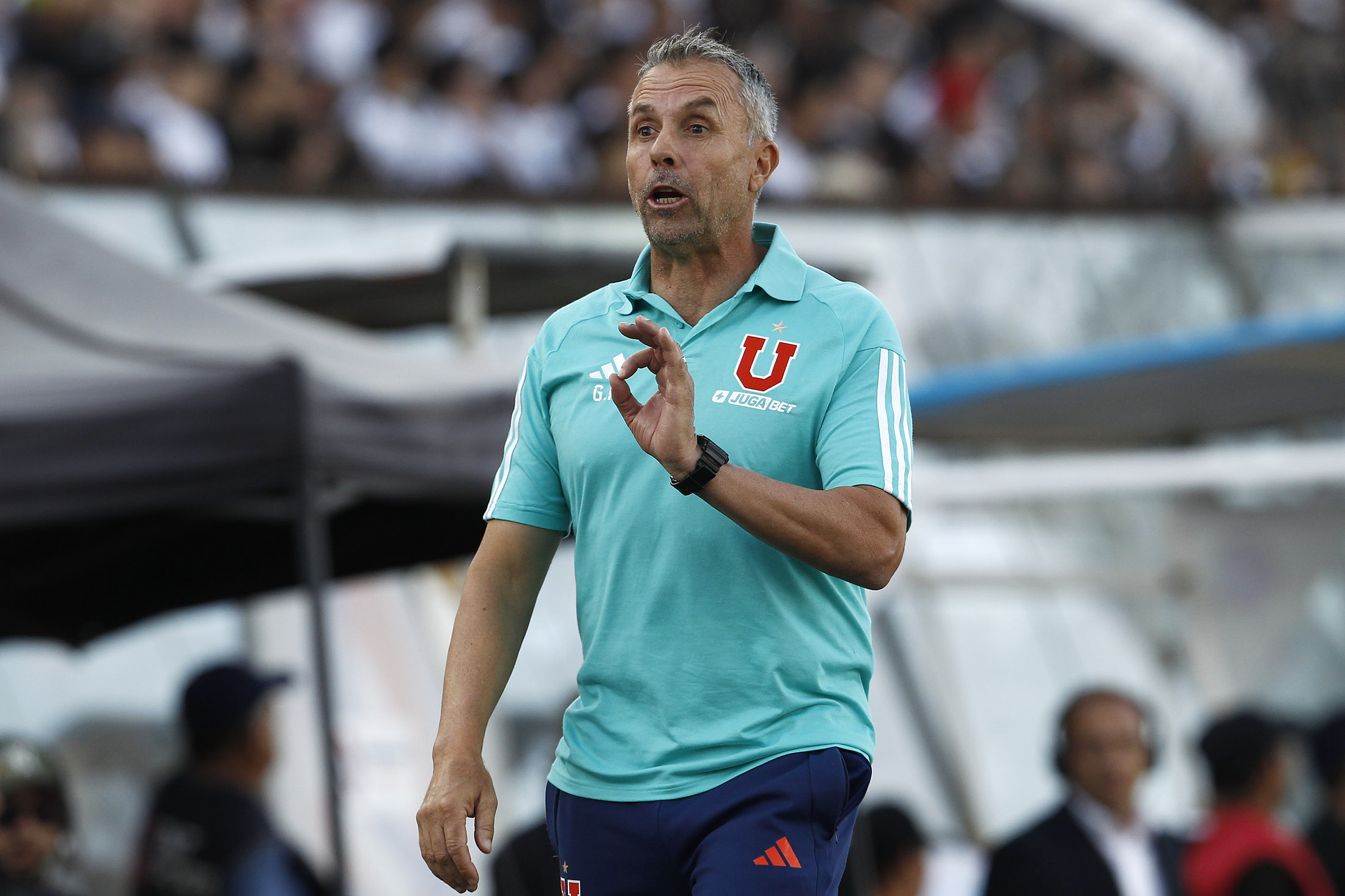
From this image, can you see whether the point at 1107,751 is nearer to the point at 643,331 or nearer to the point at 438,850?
the point at 438,850

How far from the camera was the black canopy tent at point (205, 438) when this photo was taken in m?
4.16

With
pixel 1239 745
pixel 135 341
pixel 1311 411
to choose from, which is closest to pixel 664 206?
pixel 135 341

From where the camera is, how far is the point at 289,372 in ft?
13.8

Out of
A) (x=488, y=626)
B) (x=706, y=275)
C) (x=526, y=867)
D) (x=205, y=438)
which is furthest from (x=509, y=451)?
(x=526, y=867)

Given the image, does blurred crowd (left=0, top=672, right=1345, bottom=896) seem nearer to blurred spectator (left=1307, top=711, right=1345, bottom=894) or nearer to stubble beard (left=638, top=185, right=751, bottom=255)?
blurred spectator (left=1307, top=711, right=1345, bottom=894)

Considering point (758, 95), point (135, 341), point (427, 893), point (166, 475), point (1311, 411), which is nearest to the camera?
point (758, 95)

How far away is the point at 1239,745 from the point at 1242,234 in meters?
7.84

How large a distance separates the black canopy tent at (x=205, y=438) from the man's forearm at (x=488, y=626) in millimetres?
1863

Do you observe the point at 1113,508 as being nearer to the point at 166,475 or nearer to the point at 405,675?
the point at 405,675

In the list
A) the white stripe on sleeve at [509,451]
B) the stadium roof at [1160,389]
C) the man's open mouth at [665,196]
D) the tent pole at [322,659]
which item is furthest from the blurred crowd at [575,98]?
the man's open mouth at [665,196]

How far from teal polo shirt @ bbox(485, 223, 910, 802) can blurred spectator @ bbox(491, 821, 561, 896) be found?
2061mm

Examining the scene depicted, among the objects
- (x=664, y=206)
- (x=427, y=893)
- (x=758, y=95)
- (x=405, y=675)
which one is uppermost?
(x=758, y=95)

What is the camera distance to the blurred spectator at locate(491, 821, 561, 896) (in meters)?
4.36

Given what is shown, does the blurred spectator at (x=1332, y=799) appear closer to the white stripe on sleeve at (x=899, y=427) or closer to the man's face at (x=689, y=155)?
the white stripe on sleeve at (x=899, y=427)
